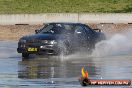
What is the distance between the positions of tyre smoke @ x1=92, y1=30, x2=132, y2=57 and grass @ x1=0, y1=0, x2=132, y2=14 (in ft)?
76.3

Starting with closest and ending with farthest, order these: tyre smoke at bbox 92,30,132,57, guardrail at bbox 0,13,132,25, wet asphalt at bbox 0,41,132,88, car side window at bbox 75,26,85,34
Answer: wet asphalt at bbox 0,41,132,88 → car side window at bbox 75,26,85,34 → tyre smoke at bbox 92,30,132,57 → guardrail at bbox 0,13,132,25

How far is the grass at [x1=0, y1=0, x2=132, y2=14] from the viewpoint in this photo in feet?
192

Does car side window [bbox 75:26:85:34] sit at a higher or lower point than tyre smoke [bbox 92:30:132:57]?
higher

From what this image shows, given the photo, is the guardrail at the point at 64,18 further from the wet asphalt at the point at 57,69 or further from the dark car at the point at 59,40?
the dark car at the point at 59,40

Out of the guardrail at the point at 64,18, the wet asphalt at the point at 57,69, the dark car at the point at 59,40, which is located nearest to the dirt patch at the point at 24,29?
the guardrail at the point at 64,18

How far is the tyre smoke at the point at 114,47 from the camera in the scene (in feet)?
98.5

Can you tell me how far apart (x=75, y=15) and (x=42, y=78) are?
31.8 metres

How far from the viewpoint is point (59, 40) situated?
2766 cm

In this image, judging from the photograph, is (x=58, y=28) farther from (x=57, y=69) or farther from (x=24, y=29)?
(x=24, y=29)

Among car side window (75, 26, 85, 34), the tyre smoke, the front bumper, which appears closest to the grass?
the tyre smoke

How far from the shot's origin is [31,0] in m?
64.4

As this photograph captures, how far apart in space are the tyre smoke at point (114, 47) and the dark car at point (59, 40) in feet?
1.10

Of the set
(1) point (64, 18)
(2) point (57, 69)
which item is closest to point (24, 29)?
(1) point (64, 18)

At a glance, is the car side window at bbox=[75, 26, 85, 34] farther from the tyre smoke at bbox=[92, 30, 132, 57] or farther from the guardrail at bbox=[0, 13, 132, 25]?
the guardrail at bbox=[0, 13, 132, 25]
